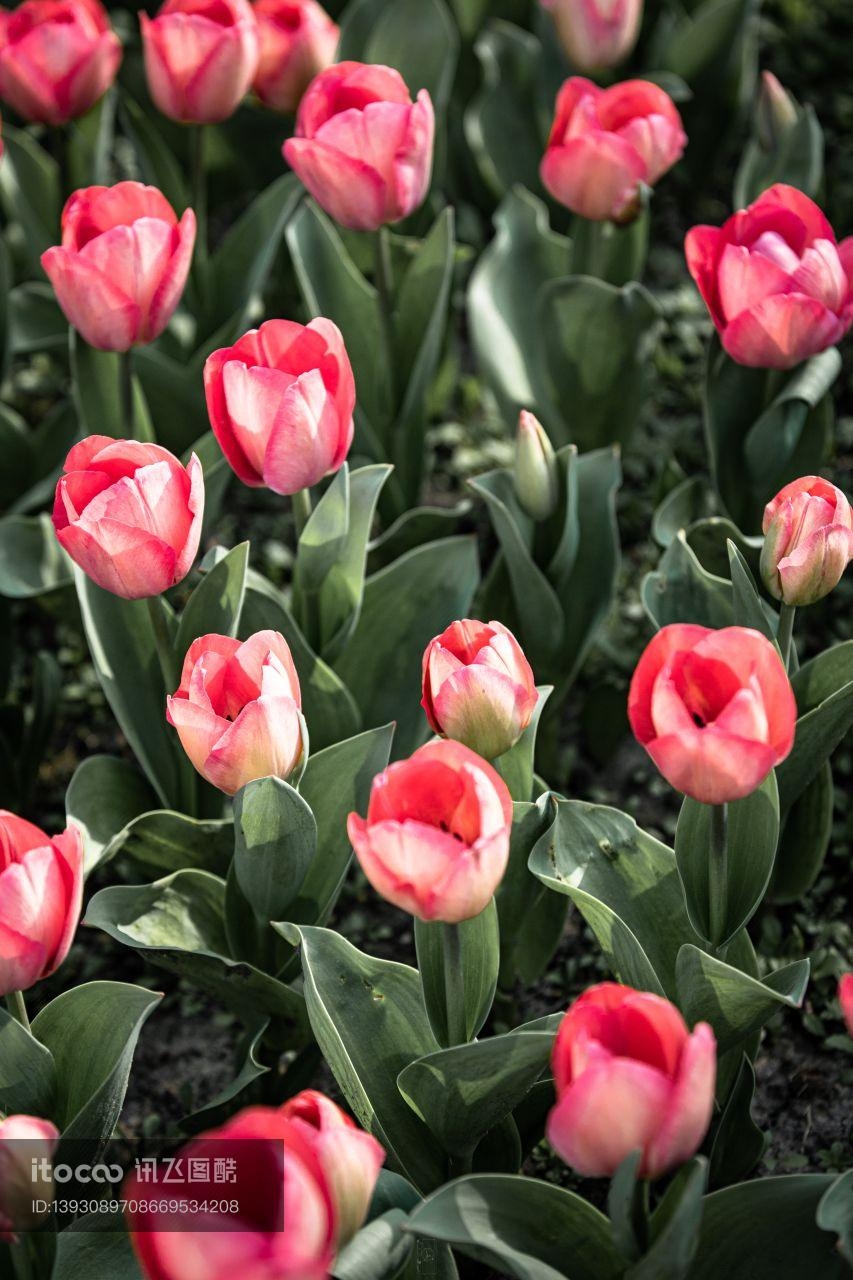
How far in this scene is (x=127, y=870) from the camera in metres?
1.99

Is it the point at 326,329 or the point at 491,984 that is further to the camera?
the point at 326,329

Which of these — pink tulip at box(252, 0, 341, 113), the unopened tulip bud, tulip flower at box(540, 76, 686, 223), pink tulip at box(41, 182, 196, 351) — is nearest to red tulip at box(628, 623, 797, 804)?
the unopened tulip bud

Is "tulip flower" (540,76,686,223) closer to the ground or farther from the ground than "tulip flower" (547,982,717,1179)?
farther from the ground

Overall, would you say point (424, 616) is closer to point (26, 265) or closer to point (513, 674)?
point (513, 674)

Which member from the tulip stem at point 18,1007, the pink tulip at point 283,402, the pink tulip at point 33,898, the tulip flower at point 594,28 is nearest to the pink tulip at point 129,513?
the pink tulip at point 283,402

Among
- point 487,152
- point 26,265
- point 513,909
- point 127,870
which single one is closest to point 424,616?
point 513,909

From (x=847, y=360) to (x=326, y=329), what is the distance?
1.46 metres

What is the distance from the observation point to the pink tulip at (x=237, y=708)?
1284 millimetres

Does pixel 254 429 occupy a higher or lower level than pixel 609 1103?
higher

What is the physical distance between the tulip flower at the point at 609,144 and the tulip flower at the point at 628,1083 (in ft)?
3.95

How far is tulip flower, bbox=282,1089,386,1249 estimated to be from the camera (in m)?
1.01

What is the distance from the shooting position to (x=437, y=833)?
107 cm

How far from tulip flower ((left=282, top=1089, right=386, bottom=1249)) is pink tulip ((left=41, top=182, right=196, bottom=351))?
3.17 feet

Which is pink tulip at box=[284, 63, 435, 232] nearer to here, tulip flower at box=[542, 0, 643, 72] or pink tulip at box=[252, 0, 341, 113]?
pink tulip at box=[252, 0, 341, 113]
